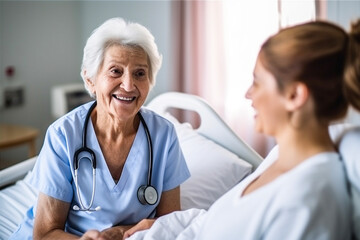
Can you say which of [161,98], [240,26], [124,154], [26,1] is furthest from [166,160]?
[26,1]

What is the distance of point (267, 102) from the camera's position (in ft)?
3.35

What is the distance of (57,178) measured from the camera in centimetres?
149

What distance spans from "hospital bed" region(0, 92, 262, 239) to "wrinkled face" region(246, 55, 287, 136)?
0.88 metres

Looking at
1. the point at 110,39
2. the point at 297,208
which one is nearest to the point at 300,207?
the point at 297,208

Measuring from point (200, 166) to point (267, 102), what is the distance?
102 centimetres

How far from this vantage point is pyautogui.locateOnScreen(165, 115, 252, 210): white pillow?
75.2 inches

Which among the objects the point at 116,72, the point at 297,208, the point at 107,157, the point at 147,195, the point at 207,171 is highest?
the point at 116,72

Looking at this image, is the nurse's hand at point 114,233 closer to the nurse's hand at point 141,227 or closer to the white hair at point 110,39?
the nurse's hand at point 141,227

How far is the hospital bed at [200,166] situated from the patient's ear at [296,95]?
3.13 ft

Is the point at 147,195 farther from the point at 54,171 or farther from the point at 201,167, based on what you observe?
the point at 201,167

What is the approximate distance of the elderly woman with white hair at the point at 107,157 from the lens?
1499 mm

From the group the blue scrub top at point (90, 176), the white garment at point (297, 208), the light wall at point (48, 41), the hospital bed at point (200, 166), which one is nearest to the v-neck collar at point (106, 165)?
the blue scrub top at point (90, 176)

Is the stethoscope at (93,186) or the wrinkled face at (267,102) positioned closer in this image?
the wrinkled face at (267,102)

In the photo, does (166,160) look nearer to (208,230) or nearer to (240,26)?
(208,230)
